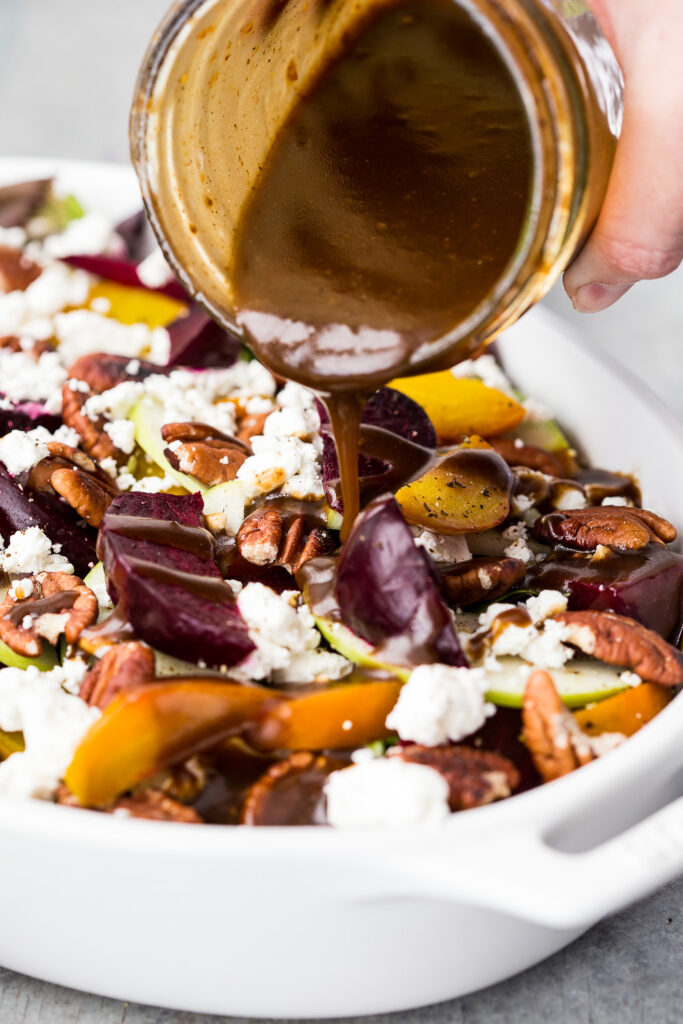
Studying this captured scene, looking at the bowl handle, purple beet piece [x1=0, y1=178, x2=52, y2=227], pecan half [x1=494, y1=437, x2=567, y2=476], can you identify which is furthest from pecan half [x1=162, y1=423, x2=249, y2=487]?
purple beet piece [x1=0, y1=178, x2=52, y2=227]

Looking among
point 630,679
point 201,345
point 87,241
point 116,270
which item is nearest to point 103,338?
point 201,345

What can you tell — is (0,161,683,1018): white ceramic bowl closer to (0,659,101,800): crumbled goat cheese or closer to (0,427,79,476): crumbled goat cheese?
(0,659,101,800): crumbled goat cheese

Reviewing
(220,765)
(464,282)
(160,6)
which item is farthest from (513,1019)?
(160,6)

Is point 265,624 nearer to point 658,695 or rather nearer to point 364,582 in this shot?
point 364,582

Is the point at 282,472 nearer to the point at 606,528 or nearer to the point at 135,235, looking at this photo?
the point at 606,528

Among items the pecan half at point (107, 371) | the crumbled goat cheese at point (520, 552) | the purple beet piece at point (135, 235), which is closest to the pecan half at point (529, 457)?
the crumbled goat cheese at point (520, 552)
